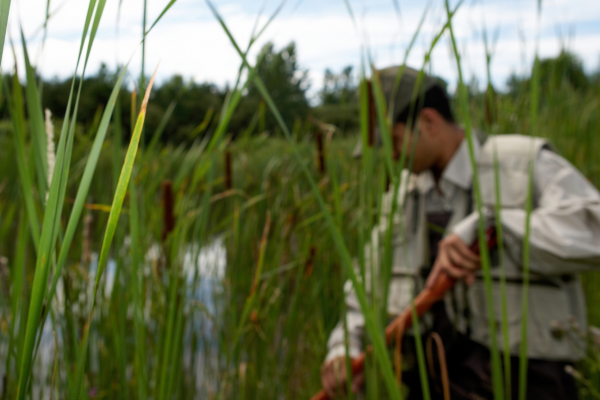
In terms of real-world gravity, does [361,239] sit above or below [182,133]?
below

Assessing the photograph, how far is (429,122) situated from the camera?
183 cm

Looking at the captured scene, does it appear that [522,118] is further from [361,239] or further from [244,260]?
[361,239]

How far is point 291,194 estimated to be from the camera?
1.76 metres

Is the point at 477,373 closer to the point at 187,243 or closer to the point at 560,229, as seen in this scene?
the point at 560,229

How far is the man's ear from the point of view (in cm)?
182

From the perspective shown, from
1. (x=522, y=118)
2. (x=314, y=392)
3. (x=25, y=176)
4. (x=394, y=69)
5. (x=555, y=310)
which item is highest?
(x=394, y=69)

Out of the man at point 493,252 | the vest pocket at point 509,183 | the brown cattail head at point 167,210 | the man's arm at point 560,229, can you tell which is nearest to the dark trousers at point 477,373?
the man at point 493,252

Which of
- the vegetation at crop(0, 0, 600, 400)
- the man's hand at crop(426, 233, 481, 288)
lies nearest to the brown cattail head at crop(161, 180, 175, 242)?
the vegetation at crop(0, 0, 600, 400)

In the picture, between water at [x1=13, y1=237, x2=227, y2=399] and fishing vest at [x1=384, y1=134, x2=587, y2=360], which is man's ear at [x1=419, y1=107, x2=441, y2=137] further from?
water at [x1=13, y1=237, x2=227, y2=399]

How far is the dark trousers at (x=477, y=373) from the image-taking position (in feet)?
5.32

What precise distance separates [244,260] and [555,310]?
1167 mm

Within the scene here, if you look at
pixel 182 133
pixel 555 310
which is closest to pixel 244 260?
pixel 555 310

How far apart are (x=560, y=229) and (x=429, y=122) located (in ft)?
2.23

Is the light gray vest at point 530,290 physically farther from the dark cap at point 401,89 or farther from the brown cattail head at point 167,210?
the brown cattail head at point 167,210
